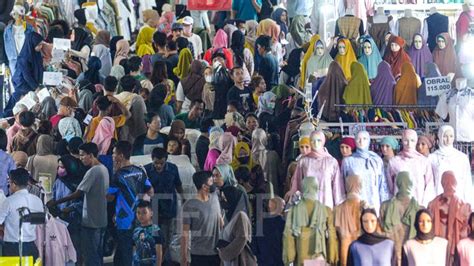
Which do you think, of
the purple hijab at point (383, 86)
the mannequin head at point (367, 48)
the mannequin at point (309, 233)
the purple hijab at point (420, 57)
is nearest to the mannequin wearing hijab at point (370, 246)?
the mannequin at point (309, 233)

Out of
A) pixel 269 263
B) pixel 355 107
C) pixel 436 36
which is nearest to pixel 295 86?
pixel 436 36

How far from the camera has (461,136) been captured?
20.0 metres

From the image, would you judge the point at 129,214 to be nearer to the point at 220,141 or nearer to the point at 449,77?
the point at 220,141

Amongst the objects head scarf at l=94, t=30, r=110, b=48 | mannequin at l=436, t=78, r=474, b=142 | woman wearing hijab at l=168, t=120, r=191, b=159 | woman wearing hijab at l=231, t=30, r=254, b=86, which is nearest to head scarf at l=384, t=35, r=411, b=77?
mannequin at l=436, t=78, r=474, b=142

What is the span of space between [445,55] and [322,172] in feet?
13.6

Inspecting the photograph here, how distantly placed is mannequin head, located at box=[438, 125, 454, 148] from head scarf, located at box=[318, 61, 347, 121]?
1.54 metres

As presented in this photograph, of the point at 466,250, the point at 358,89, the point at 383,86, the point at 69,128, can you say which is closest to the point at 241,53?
the point at 69,128

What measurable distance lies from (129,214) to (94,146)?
2.93 ft

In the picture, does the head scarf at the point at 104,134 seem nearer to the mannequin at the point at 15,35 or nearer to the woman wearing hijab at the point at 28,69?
the woman wearing hijab at the point at 28,69

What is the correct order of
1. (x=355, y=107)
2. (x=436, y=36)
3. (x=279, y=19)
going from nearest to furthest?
1. (x=355, y=107)
2. (x=436, y=36)
3. (x=279, y=19)

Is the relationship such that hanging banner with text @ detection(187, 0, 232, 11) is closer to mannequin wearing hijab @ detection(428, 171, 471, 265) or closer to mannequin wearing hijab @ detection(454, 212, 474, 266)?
mannequin wearing hijab @ detection(428, 171, 471, 265)

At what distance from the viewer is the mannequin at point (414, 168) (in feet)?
63.5

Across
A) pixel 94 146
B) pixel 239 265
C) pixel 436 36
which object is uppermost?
pixel 436 36

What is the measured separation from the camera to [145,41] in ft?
85.6
